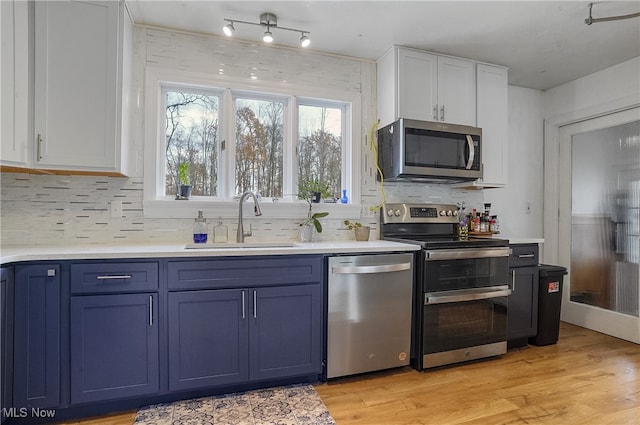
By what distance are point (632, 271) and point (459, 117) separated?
2132 mm

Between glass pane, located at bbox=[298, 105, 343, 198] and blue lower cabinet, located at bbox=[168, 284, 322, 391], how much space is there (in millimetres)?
1110

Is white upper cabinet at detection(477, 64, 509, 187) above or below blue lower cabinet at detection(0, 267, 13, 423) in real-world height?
above

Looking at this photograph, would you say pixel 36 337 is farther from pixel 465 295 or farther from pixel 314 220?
pixel 465 295

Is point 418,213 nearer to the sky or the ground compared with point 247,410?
nearer to the sky

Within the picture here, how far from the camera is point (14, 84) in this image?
1.86 meters

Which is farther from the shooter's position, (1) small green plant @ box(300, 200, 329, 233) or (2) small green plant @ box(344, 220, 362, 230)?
(2) small green plant @ box(344, 220, 362, 230)

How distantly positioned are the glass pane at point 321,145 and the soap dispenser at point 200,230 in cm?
88

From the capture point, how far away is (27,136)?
1938mm

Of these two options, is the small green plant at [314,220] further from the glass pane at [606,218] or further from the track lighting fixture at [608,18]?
the glass pane at [606,218]

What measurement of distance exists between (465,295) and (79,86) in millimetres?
2929

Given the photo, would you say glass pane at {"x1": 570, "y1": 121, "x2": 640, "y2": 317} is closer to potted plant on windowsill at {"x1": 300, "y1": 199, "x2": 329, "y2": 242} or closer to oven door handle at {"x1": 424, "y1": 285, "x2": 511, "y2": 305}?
oven door handle at {"x1": 424, "y1": 285, "x2": 511, "y2": 305}

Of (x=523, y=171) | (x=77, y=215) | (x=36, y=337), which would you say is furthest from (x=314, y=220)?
(x=523, y=171)

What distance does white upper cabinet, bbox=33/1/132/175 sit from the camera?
198cm

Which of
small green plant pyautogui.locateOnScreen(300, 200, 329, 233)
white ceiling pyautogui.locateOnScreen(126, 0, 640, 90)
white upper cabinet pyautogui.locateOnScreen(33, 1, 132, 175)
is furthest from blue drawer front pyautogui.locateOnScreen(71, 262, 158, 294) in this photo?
white ceiling pyautogui.locateOnScreen(126, 0, 640, 90)
